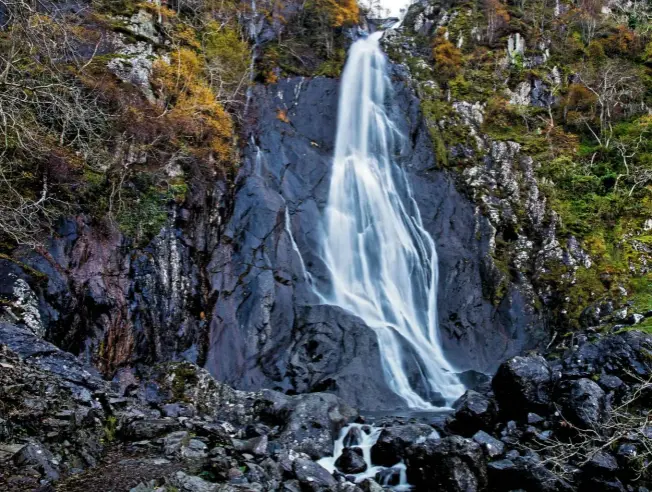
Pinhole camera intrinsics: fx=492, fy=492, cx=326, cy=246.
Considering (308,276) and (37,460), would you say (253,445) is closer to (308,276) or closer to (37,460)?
(37,460)

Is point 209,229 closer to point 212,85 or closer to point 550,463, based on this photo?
point 212,85

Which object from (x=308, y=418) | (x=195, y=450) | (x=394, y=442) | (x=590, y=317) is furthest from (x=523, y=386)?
(x=590, y=317)

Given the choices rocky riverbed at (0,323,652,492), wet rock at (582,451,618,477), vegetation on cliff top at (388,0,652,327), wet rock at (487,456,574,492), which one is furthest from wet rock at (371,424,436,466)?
vegetation on cliff top at (388,0,652,327)

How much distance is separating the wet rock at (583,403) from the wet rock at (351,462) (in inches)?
151

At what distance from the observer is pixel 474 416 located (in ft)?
31.2

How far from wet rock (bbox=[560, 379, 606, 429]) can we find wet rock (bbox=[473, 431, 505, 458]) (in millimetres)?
1484

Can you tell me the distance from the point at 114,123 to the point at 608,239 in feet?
54.9

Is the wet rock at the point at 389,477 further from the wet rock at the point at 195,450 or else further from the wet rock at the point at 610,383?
the wet rock at the point at 610,383

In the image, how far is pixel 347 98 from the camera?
22.1 meters

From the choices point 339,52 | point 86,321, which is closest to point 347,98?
point 339,52

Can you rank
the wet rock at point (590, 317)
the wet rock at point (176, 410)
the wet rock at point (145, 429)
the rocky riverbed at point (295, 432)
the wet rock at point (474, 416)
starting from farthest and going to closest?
1. the wet rock at point (590, 317)
2. the wet rock at point (474, 416)
3. the wet rock at point (176, 410)
4. the wet rock at point (145, 429)
5. the rocky riverbed at point (295, 432)

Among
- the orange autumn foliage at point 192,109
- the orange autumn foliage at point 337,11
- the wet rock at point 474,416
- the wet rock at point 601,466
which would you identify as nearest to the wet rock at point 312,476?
the wet rock at point 474,416

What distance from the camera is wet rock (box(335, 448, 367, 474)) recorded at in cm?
841

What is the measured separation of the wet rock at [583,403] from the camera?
8.55 meters
